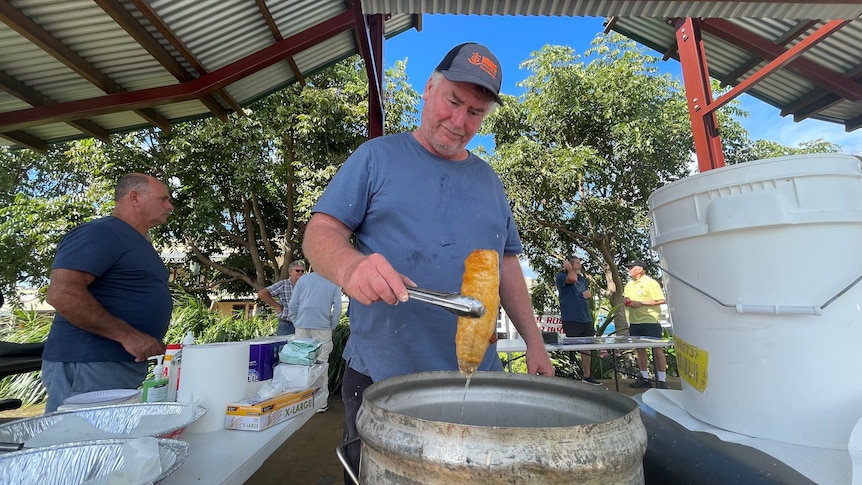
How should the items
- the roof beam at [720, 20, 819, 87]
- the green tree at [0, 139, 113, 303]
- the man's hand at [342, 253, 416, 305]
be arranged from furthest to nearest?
the green tree at [0, 139, 113, 303] → the roof beam at [720, 20, 819, 87] → the man's hand at [342, 253, 416, 305]

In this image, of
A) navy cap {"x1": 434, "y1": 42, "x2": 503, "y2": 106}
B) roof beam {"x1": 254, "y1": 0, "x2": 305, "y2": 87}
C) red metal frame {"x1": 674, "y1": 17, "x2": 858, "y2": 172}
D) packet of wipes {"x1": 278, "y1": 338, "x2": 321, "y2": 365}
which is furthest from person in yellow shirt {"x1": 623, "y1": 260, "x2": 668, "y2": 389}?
navy cap {"x1": 434, "y1": 42, "x2": 503, "y2": 106}

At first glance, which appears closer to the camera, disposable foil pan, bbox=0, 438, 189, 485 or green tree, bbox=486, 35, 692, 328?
disposable foil pan, bbox=0, 438, 189, 485

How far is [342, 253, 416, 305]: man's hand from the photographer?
0.86 meters

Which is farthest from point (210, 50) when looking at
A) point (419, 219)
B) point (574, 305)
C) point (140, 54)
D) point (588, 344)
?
point (574, 305)

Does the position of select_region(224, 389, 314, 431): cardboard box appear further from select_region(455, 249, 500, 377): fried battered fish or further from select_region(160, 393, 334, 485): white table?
select_region(455, 249, 500, 377): fried battered fish

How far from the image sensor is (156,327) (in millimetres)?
2436

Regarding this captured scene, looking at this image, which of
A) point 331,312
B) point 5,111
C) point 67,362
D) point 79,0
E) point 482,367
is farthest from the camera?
point 331,312

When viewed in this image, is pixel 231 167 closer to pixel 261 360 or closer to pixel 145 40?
pixel 145 40

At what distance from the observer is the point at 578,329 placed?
24.3ft

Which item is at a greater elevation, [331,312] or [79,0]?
[79,0]

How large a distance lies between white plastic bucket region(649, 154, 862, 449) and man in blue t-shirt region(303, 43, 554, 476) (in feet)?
2.20

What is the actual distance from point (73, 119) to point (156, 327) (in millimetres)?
2556

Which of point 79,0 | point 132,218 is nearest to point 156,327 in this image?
point 132,218

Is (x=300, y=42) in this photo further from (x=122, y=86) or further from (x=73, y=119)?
(x=73, y=119)
